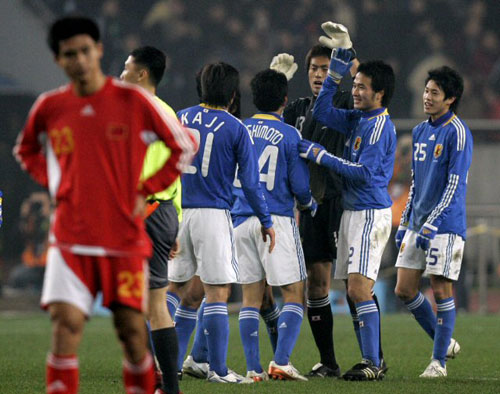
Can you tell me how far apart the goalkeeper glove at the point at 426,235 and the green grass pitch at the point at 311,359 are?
33.2 inches

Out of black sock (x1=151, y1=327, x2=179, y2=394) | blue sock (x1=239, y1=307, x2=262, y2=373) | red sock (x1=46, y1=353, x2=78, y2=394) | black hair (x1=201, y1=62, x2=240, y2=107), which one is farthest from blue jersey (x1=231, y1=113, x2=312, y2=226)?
red sock (x1=46, y1=353, x2=78, y2=394)

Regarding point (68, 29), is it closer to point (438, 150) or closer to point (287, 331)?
point (287, 331)

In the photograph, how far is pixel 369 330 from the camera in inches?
247

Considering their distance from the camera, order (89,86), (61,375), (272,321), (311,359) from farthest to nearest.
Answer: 1. (311,359)
2. (272,321)
3. (89,86)
4. (61,375)

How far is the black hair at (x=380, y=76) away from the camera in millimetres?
6469

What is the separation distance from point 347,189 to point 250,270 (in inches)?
32.2

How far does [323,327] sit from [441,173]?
4.18ft

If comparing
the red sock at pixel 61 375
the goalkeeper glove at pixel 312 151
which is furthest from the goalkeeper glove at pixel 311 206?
the red sock at pixel 61 375

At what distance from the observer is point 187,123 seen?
6125mm

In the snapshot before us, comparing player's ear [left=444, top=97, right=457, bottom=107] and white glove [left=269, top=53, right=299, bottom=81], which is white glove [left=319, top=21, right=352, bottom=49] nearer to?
player's ear [left=444, top=97, right=457, bottom=107]

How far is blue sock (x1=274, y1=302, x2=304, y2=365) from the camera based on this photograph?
6.25m

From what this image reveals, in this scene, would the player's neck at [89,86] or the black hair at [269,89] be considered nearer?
the player's neck at [89,86]

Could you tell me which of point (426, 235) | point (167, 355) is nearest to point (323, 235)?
point (426, 235)

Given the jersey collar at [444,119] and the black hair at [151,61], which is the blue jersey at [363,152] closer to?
the jersey collar at [444,119]
